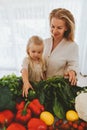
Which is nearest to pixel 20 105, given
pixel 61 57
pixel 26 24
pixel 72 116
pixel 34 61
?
pixel 72 116

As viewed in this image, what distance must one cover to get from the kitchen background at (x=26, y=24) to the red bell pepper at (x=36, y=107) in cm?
153

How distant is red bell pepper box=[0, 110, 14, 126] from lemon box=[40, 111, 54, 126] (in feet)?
0.42

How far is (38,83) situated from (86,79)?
5.85 feet

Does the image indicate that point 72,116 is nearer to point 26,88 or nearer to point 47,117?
point 47,117

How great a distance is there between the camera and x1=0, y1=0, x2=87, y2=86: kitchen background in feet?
8.34

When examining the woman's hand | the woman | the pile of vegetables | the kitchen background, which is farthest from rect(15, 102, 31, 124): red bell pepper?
the kitchen background

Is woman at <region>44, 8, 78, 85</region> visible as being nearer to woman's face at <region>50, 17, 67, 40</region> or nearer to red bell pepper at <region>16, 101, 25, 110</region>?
woman's face at <region>50, 17, 67, 40</region>

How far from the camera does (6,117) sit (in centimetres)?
98

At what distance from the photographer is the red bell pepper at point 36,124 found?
3.08ft

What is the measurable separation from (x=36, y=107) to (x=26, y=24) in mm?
1776

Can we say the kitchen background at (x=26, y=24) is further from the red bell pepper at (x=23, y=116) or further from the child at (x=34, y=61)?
the red bell pepper at (x=23, y=116)

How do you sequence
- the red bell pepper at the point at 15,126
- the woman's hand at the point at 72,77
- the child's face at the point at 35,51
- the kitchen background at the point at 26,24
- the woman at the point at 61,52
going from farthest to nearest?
the kitchen background at the point at 26,24
the woman at the point at 61,52
the child's face at the point at 35,51
the woman's hand at the point at 72,77
the red bell pepper at the point at 15,126

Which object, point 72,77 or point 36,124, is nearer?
point 36,124

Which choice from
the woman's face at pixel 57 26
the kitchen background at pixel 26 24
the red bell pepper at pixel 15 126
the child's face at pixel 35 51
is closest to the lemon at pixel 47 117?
the red bell pepper at pixel 15 126
